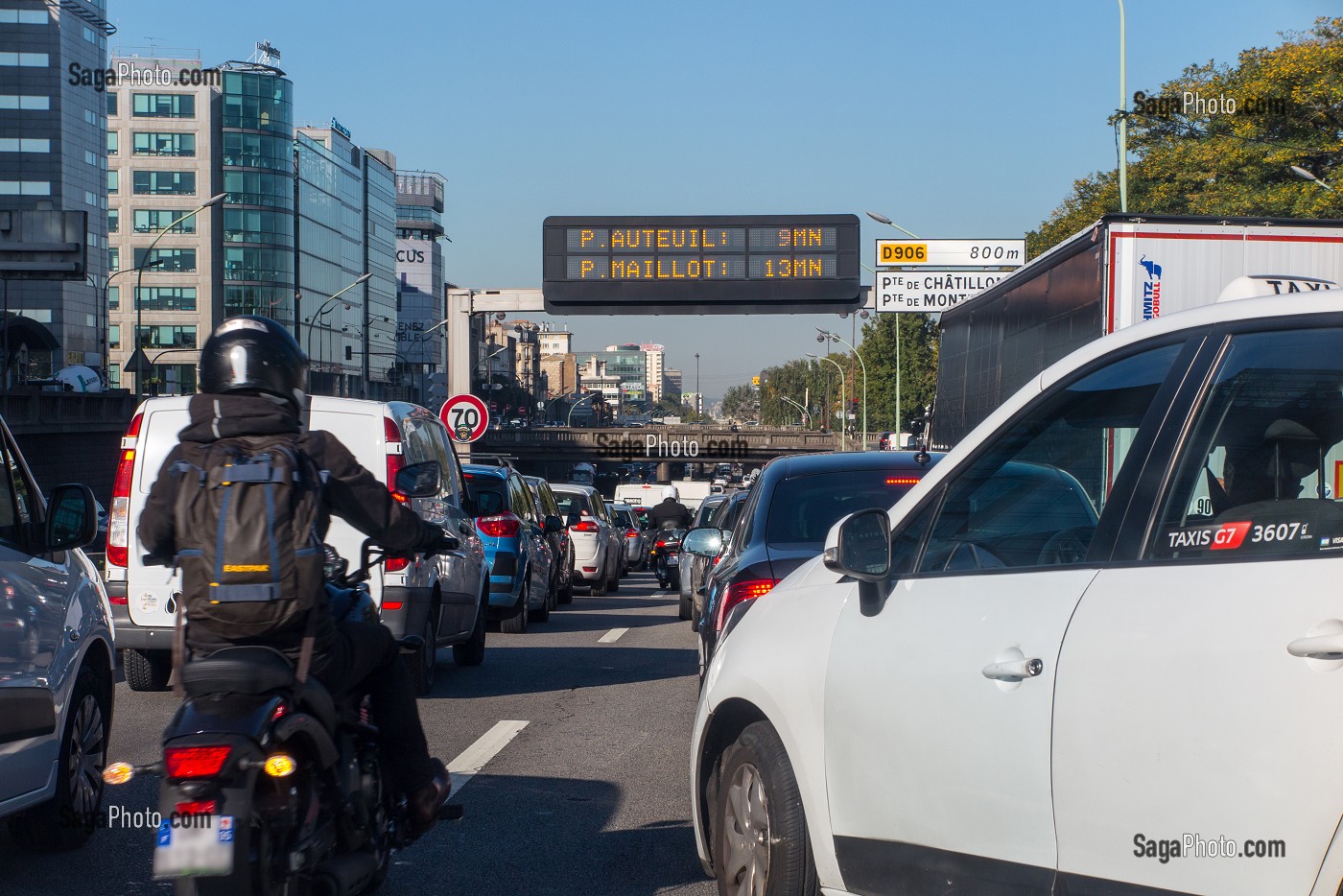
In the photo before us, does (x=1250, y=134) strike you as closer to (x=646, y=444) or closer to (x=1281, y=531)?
(x=1281, y=531)

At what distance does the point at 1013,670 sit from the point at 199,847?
1880 mm

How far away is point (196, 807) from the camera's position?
353 centimetres

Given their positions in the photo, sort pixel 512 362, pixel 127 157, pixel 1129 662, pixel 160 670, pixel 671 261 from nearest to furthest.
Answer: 1. pixel 1129 662
2. pixel 160 670
3. pixel 671 261
4. pixel 127 157
5. pixel 512 362

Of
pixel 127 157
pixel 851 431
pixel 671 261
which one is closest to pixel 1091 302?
pixel 671 261

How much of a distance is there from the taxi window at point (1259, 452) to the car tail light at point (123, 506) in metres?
7.39

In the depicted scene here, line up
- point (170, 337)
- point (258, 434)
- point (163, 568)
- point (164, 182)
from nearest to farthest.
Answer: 1. point (258, 434)
2. point (163, 568)
3. point (170, 337)
4. point (164, 182)

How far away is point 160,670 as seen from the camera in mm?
10297

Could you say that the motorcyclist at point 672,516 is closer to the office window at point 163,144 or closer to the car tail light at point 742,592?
the car tail light at point 742,592

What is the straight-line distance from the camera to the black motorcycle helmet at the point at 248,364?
4039mm

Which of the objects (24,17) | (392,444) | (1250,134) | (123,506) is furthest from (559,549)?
(24,17)

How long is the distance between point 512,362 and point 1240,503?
179 metres

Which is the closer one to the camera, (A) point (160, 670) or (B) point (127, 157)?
(A) point (160, 670)

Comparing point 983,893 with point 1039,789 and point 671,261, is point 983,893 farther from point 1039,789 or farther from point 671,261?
point 671,261

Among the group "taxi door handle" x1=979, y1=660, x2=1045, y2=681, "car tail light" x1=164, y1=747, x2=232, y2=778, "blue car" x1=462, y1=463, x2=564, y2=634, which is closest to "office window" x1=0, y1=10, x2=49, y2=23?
"blue car" x1=462, y1=463, x2=564, y2=634
